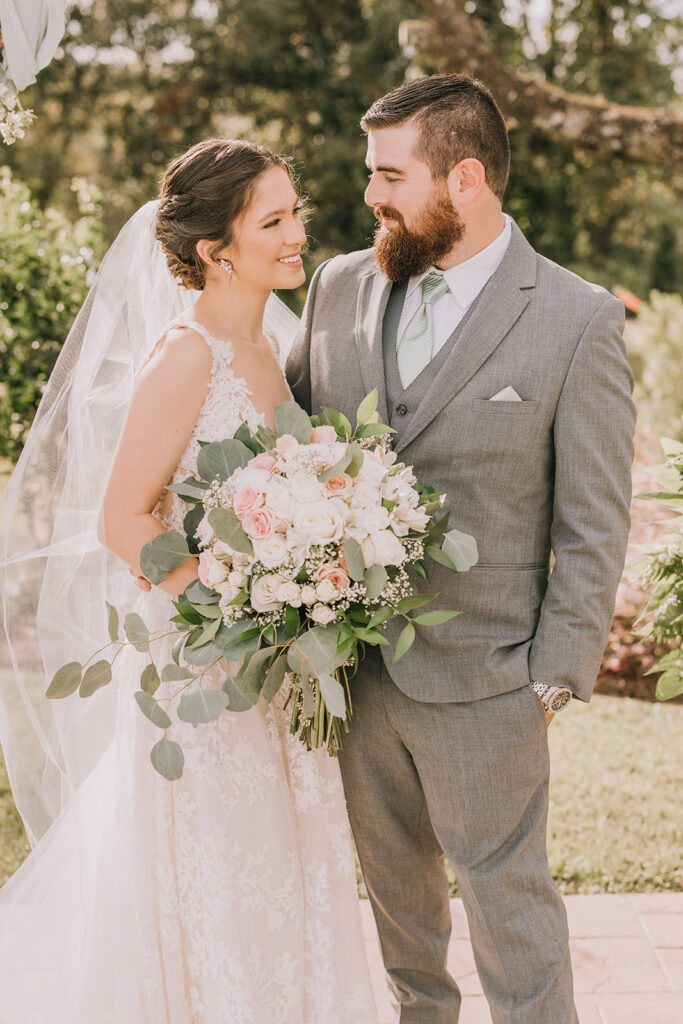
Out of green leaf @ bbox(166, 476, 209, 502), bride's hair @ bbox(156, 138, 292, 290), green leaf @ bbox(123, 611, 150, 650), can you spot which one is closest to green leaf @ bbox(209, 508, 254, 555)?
green leaf @ bbox(166, 476, 209, 502)

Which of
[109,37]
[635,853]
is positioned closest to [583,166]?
[109,37]

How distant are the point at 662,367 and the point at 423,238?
4.94 m

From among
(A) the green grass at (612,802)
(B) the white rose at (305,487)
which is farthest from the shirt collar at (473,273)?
(A) the green grass at (612,802)

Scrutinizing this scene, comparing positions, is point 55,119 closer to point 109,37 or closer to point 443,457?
point 109,37

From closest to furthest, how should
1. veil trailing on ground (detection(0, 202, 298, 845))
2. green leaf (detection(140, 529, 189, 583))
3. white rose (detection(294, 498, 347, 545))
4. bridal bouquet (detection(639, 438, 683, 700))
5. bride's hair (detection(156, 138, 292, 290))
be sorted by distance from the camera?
white rose (detection(294, 498, 347, 545)) < green leaf (detection(140, 529, 189, 583)) < bride's hair (detection(156, 138, 292, 290)) < veil trailing on ground (detection(0, 202, 298, 845)) < bridal bouquet (detection(639, 438, 683, 700))

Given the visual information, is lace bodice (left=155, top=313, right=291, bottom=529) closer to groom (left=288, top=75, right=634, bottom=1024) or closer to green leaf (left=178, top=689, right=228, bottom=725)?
groom (left=288, top=75, right=634, bottom=1024)

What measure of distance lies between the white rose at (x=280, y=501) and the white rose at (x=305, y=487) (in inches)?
0.5

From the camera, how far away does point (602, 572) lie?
2168 millimetres

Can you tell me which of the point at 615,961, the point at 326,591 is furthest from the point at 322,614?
the point at 615,961

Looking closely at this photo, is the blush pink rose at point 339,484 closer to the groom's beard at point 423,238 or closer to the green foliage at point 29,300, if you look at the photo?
the groom's beard at point 423,238

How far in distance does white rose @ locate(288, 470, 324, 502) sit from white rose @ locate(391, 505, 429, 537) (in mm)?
153

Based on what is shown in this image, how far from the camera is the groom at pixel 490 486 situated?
2.14m

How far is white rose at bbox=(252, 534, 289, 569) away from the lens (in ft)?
5.80

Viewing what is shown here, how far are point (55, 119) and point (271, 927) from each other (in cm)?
1381
